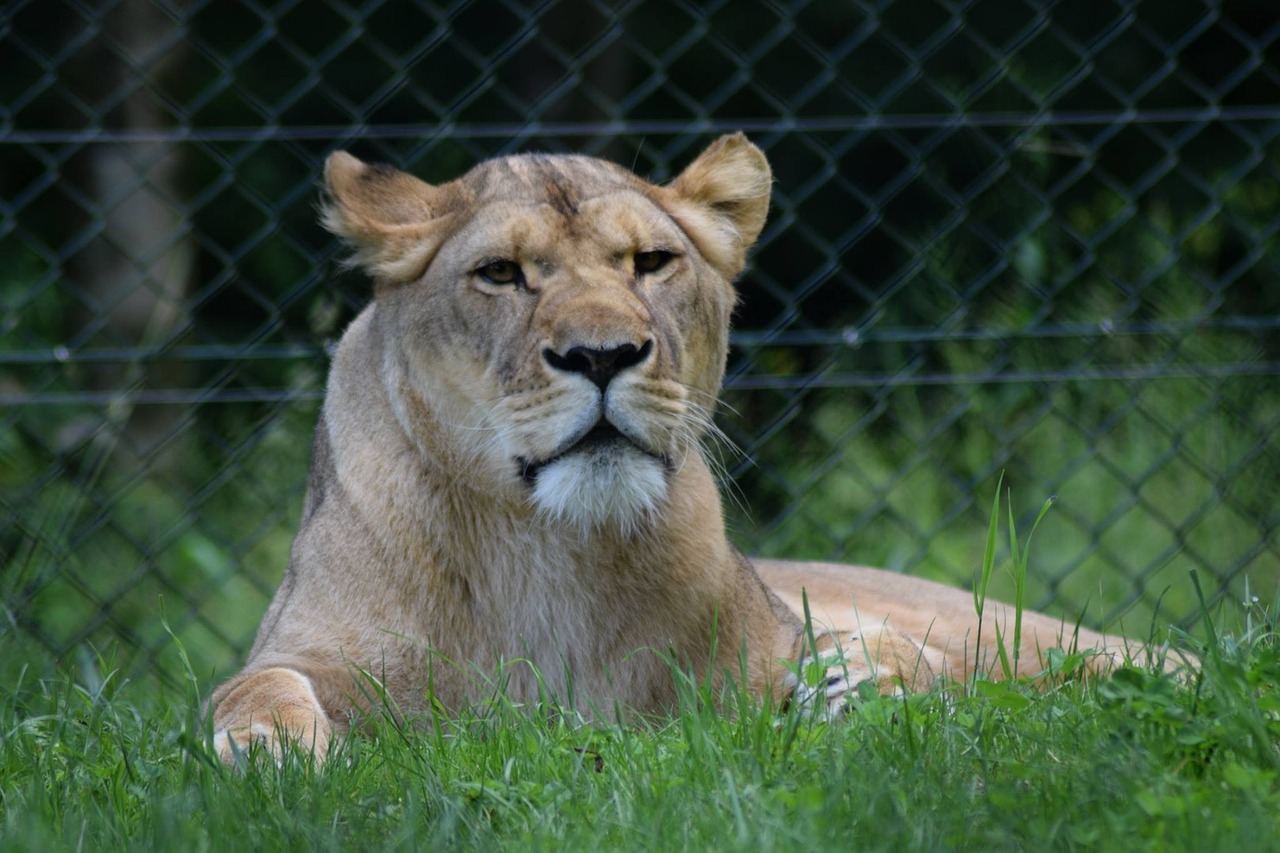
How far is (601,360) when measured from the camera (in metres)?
2.15

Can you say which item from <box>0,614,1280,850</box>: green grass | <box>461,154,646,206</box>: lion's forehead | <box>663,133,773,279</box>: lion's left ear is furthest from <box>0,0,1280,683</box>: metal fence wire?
<box>0,614,1280,850</box>: green grass

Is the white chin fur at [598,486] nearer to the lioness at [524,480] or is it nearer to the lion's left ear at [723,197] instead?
the lioness at [524,480]

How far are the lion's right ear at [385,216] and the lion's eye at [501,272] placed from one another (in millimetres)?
153

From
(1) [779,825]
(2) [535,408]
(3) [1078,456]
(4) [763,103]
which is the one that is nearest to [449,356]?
(2) [535,408]

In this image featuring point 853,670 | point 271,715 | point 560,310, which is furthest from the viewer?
point 853,670

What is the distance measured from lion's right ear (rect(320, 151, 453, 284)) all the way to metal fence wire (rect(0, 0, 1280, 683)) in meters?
1.12

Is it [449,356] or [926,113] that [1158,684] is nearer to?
[449,356]

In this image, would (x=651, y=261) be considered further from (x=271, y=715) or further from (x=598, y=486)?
(x=271, y=715)

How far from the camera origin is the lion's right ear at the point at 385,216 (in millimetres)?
2508

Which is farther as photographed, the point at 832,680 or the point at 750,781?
the point at 832,680

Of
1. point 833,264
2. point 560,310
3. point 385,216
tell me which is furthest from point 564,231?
point 833,264

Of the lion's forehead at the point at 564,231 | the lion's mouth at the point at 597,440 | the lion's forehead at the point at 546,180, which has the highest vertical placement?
the lion's forehead at the point at 546,180

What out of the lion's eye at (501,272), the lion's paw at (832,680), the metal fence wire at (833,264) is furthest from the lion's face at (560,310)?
the metal fence wire at (833,264)

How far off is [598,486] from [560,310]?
9.4 inches
